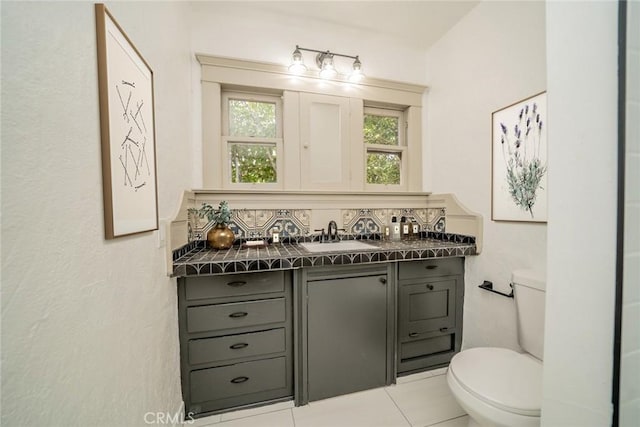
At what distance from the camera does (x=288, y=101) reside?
1.88 metres

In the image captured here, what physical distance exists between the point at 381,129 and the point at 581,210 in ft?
6.20

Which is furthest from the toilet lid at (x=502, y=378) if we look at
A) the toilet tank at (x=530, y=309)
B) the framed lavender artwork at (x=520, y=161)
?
the framed lavender artwork at (x=520, y=161)

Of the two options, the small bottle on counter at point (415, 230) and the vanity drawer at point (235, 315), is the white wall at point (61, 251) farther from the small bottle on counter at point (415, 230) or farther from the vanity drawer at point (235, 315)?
the small bottle on counter at point (415, 230)

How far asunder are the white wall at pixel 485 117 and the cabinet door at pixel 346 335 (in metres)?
Answer: 0.77

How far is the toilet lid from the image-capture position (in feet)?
2.94

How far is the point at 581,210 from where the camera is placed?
502mm

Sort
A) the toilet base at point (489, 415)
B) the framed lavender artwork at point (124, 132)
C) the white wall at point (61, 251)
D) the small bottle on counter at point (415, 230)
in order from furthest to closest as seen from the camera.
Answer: the small bottle on counter at point (415, 230) → the toilet base at point (489, 415) → the framed lavender artwork at point (124, 132) → the white wall at point (61, 251)

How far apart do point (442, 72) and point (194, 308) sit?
259cm

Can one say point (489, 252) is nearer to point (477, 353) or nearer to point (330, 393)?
point (477, 353)

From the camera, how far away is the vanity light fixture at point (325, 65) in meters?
1.78

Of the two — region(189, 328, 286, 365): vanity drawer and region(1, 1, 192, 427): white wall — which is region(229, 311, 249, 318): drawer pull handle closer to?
region(189, 328, 286, 365): vanity drawer

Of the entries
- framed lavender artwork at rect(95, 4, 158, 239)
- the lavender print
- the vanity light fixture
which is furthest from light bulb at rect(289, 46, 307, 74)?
the lavender print

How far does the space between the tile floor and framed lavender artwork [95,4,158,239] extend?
4.00ft

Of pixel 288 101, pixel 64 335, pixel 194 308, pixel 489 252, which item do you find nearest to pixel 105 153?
pixel 64 335
